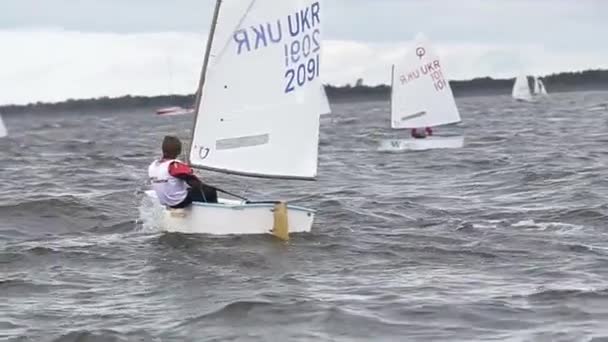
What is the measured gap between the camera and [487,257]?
14453mm

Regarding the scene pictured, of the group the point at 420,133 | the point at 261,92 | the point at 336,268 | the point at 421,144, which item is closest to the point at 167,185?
the point at 261,92

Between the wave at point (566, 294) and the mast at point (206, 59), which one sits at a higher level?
the mast at point (206, 59)

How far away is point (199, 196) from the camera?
15117 millimetres

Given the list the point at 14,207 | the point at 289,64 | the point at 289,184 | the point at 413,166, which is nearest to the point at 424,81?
the point at 413,166

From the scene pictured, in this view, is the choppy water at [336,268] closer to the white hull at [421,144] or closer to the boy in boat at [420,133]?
the white hull at [421,144]

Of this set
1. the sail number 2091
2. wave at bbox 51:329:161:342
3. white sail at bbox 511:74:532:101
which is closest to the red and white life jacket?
the sail number 2091

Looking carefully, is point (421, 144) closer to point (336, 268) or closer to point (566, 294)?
point (336, 268)

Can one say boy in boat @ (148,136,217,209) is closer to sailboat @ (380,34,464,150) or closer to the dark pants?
the dark pants

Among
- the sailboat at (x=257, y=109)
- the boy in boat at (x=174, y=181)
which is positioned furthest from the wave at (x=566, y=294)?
the boy in boat at (x=174, y=181)

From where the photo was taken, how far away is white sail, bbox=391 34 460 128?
116 feet

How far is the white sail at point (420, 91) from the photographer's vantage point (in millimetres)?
35500

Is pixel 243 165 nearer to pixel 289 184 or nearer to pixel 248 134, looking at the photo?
pixel 248 134

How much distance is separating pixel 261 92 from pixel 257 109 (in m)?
0.23

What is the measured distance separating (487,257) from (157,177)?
407cm
